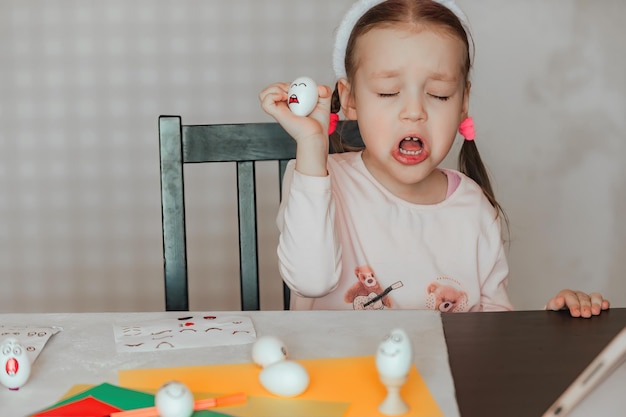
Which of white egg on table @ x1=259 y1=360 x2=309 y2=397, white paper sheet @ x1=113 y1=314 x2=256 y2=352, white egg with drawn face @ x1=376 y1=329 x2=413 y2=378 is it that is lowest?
white paper sheet @ x1=113 y1=314 x2=256 y2=352

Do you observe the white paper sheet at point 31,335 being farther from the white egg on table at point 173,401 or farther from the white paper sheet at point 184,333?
the white egg on table at point 173,401

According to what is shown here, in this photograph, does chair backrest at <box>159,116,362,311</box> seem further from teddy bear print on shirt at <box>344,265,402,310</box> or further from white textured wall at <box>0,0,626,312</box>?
white textured wall at <box>0,0,626,312</box>

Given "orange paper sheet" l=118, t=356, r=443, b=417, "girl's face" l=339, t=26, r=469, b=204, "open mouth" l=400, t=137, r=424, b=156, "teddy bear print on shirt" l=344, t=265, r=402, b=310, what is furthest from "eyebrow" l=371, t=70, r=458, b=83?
"orange paper sheet" l=118, t=356, r=443, b=417

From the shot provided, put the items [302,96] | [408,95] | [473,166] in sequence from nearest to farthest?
[302,96]
[408,95]
[473,166]

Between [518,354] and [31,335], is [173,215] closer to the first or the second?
[31,335]

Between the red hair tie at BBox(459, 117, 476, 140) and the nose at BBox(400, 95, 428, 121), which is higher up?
the nose at BBox(400, 95, 428, 121)

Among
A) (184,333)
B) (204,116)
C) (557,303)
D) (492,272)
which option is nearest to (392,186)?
(492,272)

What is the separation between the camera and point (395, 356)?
783mm

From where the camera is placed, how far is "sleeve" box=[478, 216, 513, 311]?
1462mm

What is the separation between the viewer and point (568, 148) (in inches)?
96.9

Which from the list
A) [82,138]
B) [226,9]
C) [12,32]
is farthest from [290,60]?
[12,32]

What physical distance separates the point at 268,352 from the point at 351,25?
0.76 m

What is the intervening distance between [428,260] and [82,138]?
4.37 feet

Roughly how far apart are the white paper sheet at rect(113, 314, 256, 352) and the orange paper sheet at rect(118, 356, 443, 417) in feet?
0.25
